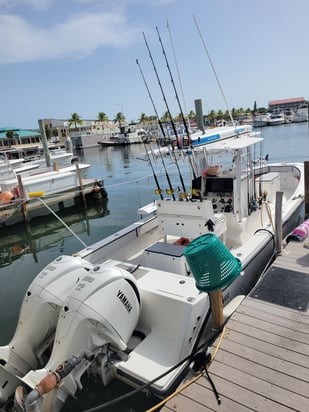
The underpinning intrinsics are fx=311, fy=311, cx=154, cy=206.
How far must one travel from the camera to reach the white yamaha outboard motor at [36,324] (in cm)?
306

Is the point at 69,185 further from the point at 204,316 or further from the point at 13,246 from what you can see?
the point at 204,316

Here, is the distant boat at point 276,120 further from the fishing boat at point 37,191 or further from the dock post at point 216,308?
the dock post at point 216,308

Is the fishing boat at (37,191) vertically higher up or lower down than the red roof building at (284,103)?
lower down

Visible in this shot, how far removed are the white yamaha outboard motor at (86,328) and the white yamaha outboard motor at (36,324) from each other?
0.29 metres

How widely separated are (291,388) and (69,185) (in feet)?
39.9

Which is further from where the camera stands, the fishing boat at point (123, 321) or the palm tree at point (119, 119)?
the palm tree at point (119, 119)

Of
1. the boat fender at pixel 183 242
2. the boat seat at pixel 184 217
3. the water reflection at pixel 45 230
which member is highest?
the boat seat at pixel 184 217

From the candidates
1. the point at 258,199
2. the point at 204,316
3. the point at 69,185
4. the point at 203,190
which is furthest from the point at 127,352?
the point at 69,185

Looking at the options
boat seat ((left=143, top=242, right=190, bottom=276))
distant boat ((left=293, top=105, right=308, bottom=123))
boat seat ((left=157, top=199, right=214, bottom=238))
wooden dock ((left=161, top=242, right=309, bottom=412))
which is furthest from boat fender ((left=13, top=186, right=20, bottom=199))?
distant boat ((left=293, top=105, right=308, bottom=123))

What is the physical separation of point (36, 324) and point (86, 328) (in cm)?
66

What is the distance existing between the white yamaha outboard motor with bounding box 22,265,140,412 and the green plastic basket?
2.60ft

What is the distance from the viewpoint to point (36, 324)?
125 inches

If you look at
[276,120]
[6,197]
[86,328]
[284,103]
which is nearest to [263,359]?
[86,328]

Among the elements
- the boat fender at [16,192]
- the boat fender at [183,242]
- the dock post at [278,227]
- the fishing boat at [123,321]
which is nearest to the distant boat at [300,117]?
the boat fender at [16,192]
